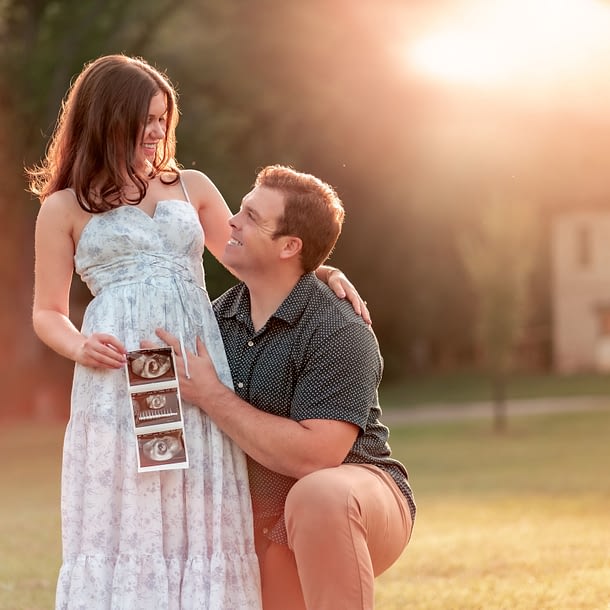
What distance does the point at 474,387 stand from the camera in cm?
3603

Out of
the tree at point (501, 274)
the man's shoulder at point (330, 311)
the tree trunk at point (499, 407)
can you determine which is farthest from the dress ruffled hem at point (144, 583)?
the tree trunk at point (499, 407)

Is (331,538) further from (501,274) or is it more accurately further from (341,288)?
(501,274)

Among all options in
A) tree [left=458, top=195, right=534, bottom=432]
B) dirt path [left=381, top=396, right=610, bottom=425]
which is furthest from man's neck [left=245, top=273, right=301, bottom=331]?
dirt path [left=381, top=396, right=610, bottom=425]

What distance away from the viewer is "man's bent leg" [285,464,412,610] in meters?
3.87

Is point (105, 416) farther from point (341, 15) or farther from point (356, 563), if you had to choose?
point (341, 15)

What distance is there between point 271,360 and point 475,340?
119 feet

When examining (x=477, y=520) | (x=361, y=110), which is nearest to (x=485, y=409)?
(x=361, y=110)

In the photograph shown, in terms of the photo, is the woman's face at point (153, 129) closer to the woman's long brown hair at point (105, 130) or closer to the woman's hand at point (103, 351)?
the woman's long brown hair at point (105, 130)

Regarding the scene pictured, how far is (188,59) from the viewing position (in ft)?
87.9

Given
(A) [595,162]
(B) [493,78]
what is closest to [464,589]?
(B) [493,78]

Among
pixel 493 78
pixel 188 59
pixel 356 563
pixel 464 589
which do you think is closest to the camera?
pixel 356 563

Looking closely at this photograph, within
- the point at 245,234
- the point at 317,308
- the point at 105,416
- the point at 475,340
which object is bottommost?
the point at 105,416

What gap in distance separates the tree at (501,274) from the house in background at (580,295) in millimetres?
13503

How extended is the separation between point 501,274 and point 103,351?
23203 mm
